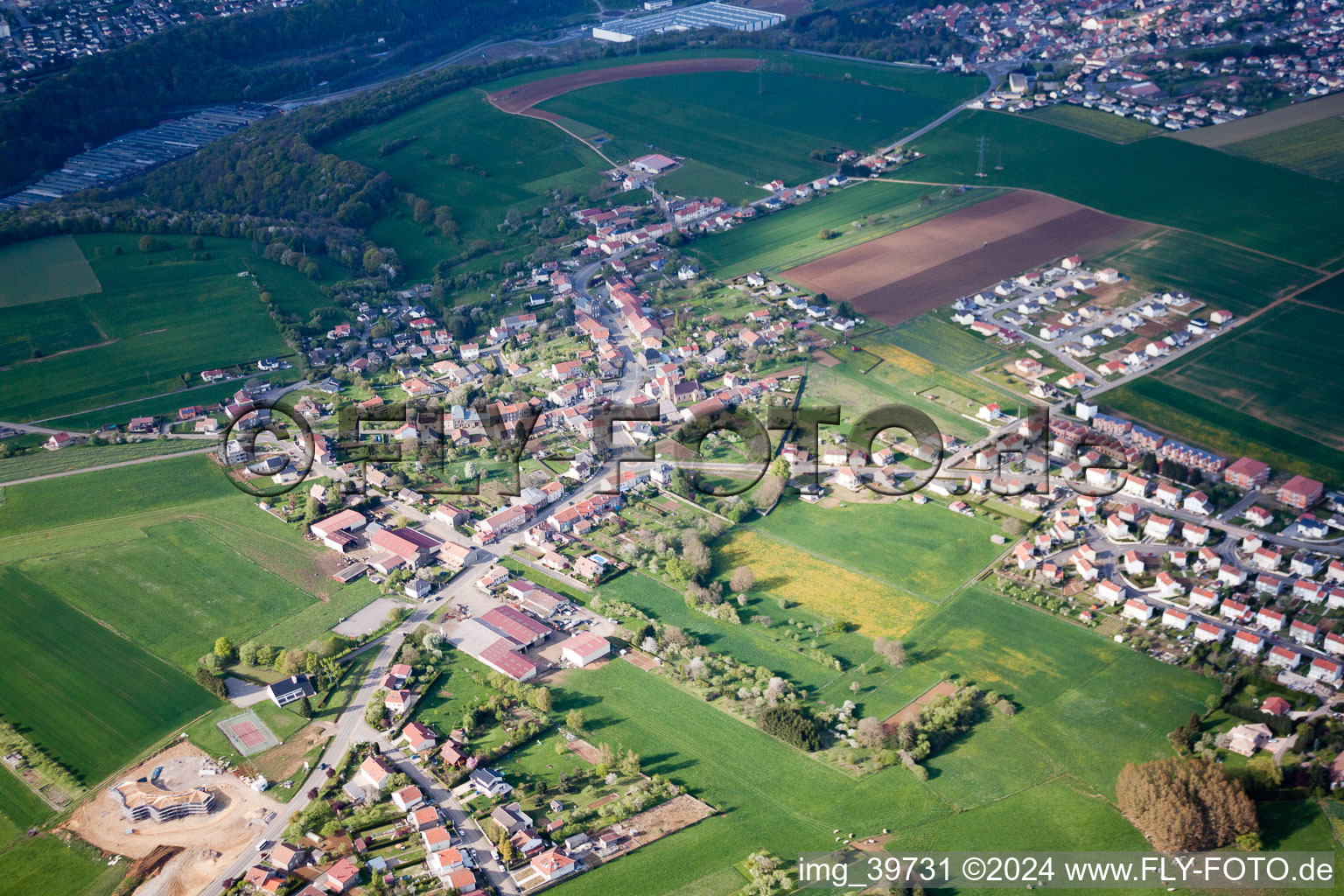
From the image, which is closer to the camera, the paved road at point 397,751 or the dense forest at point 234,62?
the paved road at point 397,751

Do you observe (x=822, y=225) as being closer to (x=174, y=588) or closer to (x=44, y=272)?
(x=174, y=588)

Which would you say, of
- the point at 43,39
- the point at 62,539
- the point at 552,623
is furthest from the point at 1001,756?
the point at 43,39

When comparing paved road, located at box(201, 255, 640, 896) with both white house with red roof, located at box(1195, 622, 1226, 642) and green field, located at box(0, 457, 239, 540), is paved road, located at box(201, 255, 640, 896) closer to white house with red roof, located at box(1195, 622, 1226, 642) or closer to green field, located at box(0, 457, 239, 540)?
green field, located at box(0, 457, 239, 540)

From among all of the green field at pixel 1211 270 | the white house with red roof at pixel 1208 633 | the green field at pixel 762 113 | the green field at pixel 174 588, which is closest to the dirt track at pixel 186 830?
the green field at pixel 174 588

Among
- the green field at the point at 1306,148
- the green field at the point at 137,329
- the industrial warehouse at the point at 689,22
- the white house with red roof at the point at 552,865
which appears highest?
the industrial warehouse at the point at 689,22

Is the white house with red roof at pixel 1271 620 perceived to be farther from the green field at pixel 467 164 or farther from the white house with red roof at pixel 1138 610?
the green field at pixel 467 164

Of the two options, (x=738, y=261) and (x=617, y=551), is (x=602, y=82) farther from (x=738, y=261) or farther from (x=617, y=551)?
(x=617, y=551)
